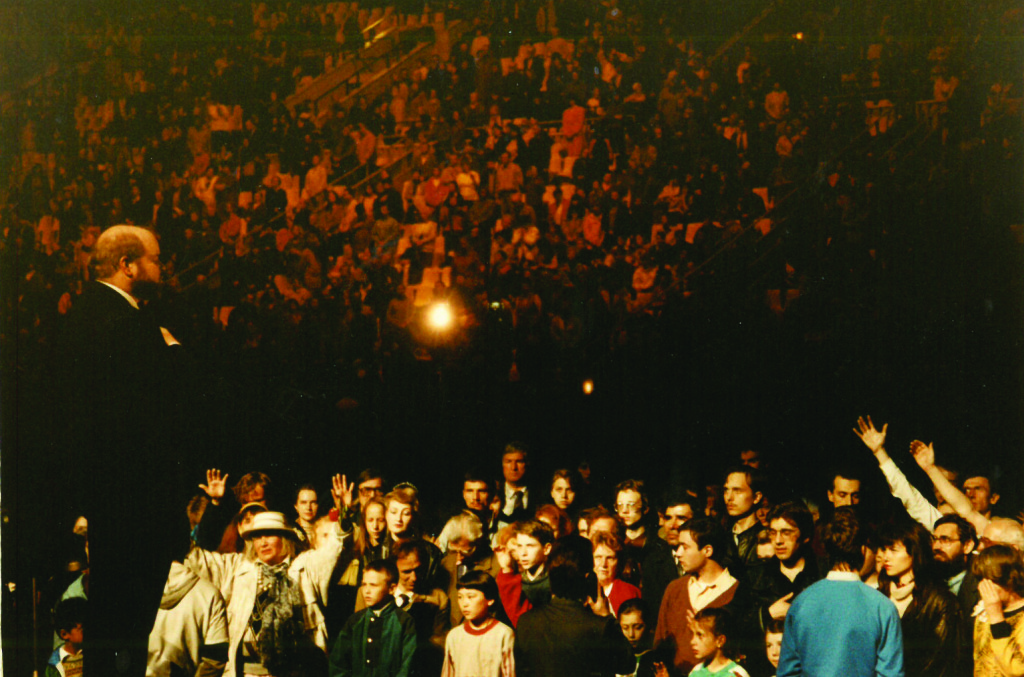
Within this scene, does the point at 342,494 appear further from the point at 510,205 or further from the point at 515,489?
the point at 510,205

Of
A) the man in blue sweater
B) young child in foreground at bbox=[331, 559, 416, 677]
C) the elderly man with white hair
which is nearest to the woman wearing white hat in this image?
young child in foreground at bbox=[331, 559, 416, 677]

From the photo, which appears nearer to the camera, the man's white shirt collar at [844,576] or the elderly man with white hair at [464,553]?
the man's white shirt collar at [844,576]

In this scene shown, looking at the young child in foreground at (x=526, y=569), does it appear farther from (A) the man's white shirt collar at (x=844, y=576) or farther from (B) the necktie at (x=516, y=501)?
(A) the man's white shirt collar at (x=844, y=576)

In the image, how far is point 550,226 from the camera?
4145 millimetres

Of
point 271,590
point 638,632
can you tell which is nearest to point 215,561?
point 271,590

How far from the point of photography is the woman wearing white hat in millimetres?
4098

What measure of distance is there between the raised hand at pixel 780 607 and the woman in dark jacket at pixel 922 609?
0.42 m

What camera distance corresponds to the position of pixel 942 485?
409cm

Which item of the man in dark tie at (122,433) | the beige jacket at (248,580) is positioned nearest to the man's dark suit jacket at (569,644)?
the beige jacket at (248,580)

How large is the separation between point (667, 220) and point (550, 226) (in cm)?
52

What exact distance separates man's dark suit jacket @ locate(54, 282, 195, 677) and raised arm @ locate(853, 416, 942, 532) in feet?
9.98

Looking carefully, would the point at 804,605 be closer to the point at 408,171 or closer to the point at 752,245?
the point at 752,245

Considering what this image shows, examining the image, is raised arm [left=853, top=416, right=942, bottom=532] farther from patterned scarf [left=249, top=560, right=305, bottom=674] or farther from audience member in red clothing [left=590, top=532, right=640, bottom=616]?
patterned scarf [left=249, top=560, right=305, bottom=674]

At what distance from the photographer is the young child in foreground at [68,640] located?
418 centimetres
